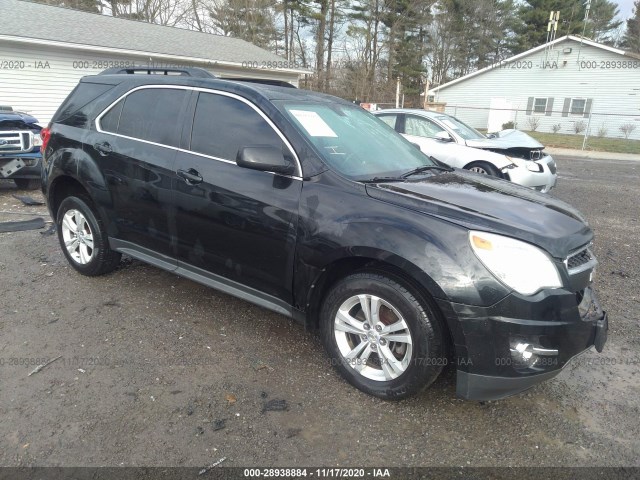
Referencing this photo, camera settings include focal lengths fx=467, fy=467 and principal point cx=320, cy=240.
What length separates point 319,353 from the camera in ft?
11.1

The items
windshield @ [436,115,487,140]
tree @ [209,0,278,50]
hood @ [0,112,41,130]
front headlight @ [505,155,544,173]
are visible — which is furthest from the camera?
tree @ [209,0,278,50]

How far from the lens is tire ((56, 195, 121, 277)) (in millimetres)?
4250

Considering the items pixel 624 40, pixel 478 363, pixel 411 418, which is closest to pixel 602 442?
pixel 478 363

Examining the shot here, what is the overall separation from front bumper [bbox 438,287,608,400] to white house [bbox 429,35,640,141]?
25700 millimetres

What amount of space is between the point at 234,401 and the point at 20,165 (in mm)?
6911

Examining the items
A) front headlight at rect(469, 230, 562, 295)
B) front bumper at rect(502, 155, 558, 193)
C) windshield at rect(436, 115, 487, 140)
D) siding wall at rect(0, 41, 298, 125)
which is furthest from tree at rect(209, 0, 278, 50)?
front headlight at rect(469, 230, 562, 295)

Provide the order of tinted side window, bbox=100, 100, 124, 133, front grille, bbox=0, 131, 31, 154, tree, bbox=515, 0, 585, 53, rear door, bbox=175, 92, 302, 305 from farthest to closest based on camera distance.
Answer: tree, bbox=515, 0, 585, 53
front grille, bbox=0, 131, 31, 154
tinted side window, bbox=100, 100, 124, 133
rear door, bbox=175, 92, 302, 305

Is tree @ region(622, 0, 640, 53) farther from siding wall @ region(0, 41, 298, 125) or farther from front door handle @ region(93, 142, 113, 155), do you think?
front door handle @ region(93, 142, 113, 155)

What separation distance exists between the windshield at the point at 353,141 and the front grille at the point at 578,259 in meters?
1.25

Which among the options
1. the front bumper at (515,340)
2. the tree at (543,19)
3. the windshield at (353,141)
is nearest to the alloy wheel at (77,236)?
the windshield at (353,141)

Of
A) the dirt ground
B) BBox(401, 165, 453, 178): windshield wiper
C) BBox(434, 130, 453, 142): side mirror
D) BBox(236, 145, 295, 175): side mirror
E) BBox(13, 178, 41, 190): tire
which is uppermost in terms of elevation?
BBox(434, 130, 453, 142): side mirror

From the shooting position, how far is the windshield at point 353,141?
3.13 m

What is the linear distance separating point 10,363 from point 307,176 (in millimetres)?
2346

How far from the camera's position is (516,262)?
2422mm
